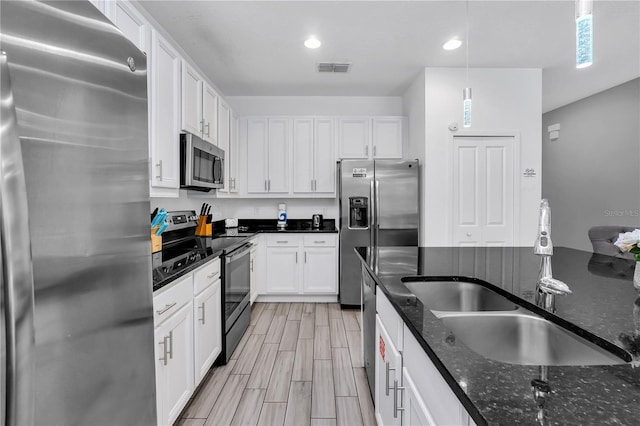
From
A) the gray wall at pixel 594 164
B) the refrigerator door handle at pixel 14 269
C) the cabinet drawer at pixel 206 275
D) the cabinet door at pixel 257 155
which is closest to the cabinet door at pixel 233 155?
the cabinet door at pixel 257 155

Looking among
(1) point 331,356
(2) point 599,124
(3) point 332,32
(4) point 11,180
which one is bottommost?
(1) point 331,356

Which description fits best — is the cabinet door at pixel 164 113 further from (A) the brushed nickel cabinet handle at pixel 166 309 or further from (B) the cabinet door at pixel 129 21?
(A) the brushed nickel cabinet handle at pixel 166 309

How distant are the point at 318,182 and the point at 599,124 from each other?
3.86 metres

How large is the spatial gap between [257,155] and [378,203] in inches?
Answer: 67.7

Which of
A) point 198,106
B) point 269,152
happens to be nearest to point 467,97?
point 198,106

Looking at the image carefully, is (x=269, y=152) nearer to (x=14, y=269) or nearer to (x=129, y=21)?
(x=129, y=21)

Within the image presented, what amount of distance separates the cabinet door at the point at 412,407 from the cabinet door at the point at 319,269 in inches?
112

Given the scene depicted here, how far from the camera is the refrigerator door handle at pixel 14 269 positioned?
453 millimetres

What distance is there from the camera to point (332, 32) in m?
2.74

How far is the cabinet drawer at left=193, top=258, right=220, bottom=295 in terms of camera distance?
196cm

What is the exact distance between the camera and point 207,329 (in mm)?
2152

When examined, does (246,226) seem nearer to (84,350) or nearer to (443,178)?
(443,178)

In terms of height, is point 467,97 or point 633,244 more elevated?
point 467,97

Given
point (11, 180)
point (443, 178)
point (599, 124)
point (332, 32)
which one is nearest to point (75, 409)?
point (11, 180)
